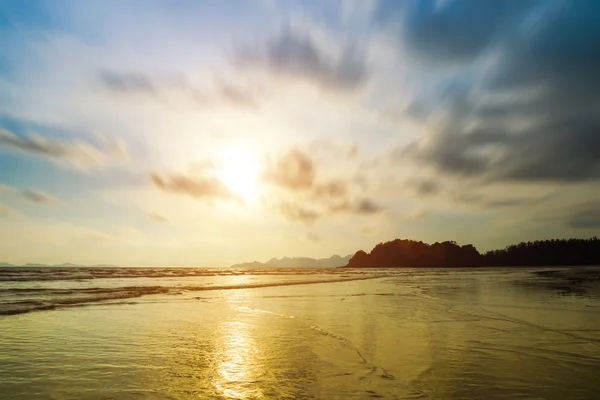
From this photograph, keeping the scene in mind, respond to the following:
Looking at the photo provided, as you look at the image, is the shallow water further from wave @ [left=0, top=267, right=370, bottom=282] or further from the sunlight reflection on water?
wave @ [left=0, top=267, right=370, bottom=282]

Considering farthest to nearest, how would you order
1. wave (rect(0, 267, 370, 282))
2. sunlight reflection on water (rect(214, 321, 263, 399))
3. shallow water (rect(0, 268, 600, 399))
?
wave (rect(0, 267, 370, 282))
shallow water (rect(0, 268, 600, 399))
sunlight reflection on water (rect(214, 321, 263, 399))

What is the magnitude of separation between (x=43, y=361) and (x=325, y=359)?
6.91m

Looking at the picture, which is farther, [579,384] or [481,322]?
[481,322]

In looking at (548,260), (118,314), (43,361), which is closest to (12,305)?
(118,314)

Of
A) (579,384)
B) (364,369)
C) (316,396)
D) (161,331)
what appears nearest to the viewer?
(316,396)

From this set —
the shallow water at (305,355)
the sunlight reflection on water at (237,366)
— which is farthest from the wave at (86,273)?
the sunlight reflection on water at (237,366)

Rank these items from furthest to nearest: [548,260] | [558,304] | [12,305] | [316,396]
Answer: [548,260] < [12,305] < [558,304] < [316,396]

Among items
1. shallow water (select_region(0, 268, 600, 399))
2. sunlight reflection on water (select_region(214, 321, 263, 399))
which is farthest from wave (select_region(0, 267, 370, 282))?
sunlight reflection on water (select_region(214, 321, 263, 399))

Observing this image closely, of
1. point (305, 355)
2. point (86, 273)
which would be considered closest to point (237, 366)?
point (305, 355)

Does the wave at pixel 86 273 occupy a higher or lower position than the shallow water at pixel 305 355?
higher

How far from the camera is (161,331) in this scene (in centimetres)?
1266

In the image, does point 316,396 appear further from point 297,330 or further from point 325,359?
point 297,330

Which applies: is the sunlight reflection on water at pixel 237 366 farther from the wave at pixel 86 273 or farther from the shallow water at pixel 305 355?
the wave at pixel 86 273

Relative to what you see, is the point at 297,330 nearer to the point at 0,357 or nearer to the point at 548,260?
the point at 0,357
